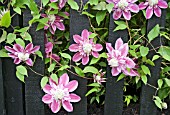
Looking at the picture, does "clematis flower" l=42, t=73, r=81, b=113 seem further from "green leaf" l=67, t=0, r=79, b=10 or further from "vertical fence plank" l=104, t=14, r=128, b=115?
"green leaf" l=67, t=0, r=79, b=10

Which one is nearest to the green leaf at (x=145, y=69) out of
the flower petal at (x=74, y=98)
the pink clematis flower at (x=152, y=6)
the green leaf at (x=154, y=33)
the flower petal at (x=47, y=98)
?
the green leaf at (x=154, y=33)

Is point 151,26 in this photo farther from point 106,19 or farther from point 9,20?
point 9,20

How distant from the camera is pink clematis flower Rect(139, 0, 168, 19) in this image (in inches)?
72.6

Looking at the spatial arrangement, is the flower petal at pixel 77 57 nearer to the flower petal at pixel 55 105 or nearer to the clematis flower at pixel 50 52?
the clematis flower at pixel 50 52

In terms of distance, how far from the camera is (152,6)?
185cm

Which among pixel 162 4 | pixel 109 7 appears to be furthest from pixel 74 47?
pixel 162 4

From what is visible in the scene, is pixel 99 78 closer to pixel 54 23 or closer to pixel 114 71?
pixel 114 71

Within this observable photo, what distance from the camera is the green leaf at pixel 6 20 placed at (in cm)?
180

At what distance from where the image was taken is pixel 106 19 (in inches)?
76.8

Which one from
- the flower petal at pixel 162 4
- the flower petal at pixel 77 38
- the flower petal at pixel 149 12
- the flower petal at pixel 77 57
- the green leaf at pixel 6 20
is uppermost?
the flower petal at pixel 162 4

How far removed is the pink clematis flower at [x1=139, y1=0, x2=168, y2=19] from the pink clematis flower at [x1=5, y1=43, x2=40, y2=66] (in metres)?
0.55

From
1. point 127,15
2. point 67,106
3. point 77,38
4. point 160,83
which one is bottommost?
point 67,106

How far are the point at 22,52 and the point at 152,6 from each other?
660 millimetres

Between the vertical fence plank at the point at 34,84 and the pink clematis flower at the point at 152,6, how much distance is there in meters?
0.51
